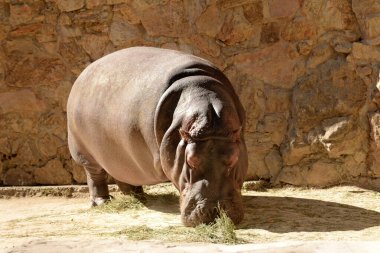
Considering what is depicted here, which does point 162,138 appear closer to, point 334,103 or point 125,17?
point 334,103

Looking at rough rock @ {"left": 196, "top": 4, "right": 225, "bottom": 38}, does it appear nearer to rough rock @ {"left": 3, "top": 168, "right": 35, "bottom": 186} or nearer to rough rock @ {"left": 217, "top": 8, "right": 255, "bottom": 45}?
rough rock @ {"left": 217, "top": 8, "right": 255, "bottom": 45}

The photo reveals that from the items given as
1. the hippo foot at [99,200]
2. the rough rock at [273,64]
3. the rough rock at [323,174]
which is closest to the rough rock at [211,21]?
the rough rock at [273,64]

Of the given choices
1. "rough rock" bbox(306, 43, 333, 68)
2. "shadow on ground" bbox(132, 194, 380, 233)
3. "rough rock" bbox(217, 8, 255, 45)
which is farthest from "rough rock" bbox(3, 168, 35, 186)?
"rough rock" bbox(306, 43, 333, 68)

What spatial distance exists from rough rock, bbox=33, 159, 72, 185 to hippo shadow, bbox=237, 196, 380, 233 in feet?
7.00

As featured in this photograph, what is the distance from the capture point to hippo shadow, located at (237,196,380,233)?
375 centimetres

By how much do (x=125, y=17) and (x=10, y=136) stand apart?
1710mm

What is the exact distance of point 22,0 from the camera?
246 inches

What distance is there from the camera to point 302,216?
412 centimetres

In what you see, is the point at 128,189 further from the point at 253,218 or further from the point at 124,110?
the point at 253,218

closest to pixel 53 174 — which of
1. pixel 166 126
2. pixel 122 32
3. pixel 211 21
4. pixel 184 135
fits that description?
pixel 122 32

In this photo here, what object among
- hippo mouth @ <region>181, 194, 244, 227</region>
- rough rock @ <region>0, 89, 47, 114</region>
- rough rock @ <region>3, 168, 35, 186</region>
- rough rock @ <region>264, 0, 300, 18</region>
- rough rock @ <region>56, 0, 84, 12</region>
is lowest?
rough rock @ <region>3, 168, 35, 186</region>

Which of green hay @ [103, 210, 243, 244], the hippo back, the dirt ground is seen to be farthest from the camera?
the hippo back

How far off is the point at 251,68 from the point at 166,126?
1893mm

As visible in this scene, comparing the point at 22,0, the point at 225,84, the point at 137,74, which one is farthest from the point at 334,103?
the point at 22,0
